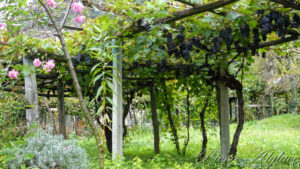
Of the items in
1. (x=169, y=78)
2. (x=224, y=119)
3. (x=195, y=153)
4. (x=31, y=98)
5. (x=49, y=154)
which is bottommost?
(x=195, y=153)

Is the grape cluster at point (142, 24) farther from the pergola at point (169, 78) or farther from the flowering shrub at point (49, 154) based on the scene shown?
the flowering shrub at point (49, 154)

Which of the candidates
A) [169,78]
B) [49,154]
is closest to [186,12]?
[49,154]

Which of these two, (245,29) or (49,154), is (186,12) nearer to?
(245,29)

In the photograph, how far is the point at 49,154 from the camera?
7.39 ft

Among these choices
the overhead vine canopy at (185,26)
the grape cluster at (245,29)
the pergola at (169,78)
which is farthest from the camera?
the grape cluster at (245,29)

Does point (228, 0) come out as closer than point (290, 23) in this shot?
Yes

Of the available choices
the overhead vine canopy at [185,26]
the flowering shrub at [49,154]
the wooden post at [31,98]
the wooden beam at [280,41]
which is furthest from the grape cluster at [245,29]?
the wooden post at [31,98]

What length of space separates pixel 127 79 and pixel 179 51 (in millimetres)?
1752

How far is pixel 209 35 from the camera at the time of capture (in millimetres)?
2891

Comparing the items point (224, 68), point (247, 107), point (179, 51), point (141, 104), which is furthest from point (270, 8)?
point (247, 107)

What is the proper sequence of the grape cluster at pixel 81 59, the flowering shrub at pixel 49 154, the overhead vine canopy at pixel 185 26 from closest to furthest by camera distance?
the flowering shrub at pixel 49 154 < the overhead vine canopy at pixel 185 26 < the grape cluster at pixel 81 59

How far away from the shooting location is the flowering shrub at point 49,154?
2225mm

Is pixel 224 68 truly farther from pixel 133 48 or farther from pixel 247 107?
pixel 247 107

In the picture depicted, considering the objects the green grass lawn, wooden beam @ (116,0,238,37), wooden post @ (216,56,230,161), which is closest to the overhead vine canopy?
wooden beam @ (116,0,238,37)
